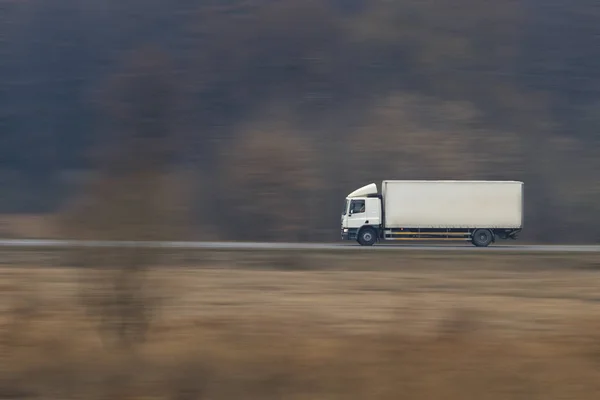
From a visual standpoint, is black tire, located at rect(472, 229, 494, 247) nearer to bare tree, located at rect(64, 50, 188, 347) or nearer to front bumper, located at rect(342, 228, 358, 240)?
front bumper, located at rect(342, 228, 358, 240)

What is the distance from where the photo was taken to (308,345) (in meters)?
10.6

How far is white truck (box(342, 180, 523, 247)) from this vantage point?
2997cm

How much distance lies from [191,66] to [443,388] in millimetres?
43771

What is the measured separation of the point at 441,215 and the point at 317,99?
1755cm

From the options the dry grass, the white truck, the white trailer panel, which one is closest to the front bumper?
the white truck

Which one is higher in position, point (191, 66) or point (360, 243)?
point (191, 66)

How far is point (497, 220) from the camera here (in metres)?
30.0

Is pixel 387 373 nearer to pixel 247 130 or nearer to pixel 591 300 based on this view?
pixel 591 300

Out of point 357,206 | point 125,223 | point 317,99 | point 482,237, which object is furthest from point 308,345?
point 317,99

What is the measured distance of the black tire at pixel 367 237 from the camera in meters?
30.0

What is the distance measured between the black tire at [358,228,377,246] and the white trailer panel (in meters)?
0.63

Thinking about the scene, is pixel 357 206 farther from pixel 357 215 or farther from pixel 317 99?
pixel 317 99

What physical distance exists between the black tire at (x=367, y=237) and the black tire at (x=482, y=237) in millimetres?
3652

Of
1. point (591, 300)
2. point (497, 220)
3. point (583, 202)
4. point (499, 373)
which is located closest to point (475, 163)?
point (583, 202)
